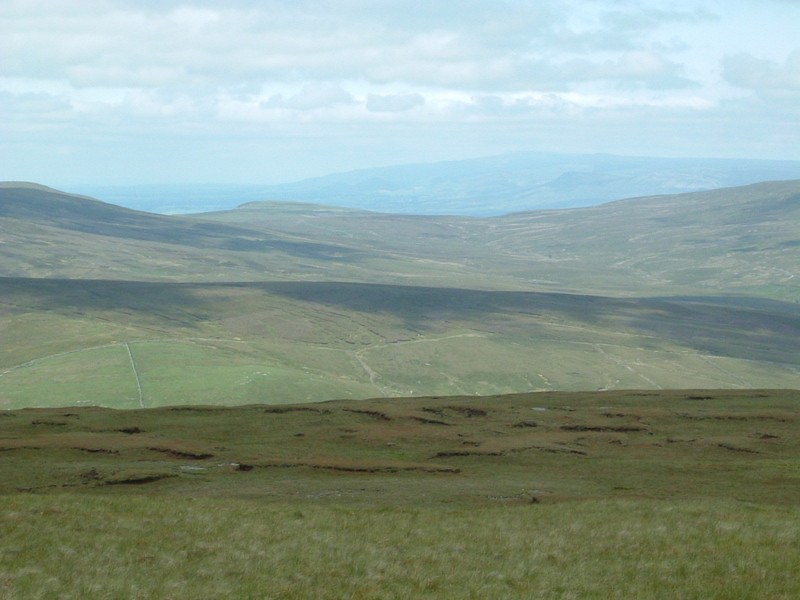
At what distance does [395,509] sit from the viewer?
31.2 meters

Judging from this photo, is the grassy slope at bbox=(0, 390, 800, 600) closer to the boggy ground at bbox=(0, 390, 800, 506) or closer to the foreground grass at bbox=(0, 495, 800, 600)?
the foreground grass at bbox=(0, 495, 800, 600)

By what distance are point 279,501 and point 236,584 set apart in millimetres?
12021

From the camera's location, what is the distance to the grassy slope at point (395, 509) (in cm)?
Result: 2139

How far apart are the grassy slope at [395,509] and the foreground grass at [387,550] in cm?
9

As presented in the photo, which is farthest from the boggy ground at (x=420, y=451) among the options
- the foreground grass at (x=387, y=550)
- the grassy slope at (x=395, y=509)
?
the foreground grass at (x=387, y=550)

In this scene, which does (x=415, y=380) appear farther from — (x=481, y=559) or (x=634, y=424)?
(x=481, y=559)

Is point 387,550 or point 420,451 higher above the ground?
point 387,550

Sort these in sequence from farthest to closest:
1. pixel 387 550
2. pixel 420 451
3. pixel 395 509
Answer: pixel 420 451 < pixel 395 509 < pixel 387 550

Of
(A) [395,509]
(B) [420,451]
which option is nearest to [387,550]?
(A) [395,509]

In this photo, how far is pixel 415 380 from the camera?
18800cm

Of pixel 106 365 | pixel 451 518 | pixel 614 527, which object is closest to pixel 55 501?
pixel 451 518

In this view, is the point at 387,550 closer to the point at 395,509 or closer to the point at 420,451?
the point at 395,509

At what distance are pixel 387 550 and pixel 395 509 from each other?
6.49 metres

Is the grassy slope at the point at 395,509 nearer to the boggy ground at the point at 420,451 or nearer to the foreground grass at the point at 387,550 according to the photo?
the foreground grass at the point at 387,550
